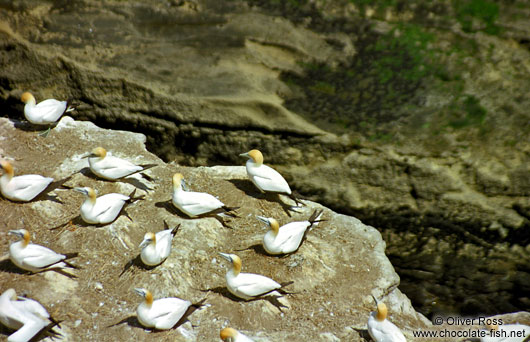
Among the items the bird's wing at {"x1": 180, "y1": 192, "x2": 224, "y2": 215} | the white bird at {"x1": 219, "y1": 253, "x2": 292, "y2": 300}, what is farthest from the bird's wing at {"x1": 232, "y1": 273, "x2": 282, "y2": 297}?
the bird's wing at {"x1": 180, "y1": 192, "x2": 224, "y2": 215}

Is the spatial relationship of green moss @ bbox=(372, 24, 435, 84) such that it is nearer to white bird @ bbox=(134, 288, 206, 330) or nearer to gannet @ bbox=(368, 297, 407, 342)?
gannet @ bbox=(368, 297, 407, 342)

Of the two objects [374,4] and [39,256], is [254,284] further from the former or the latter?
[374,4]

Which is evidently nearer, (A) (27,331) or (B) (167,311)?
(A) (27,331)

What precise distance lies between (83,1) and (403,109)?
6.10 metres

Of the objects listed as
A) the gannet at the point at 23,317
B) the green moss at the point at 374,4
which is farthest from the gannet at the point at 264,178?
the green moss at the point at 374,4

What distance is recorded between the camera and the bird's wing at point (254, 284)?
19.7 feet

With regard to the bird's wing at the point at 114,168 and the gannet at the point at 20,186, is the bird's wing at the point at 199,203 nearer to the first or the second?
the bird's wing at the point at 114,168

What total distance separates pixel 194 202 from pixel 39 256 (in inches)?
73.9

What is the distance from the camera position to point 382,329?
5664 mm

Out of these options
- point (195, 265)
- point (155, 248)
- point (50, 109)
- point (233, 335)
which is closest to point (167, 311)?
point (233, 335)

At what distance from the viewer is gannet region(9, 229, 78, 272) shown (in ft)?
19.7

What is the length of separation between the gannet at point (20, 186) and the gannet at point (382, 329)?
430cm

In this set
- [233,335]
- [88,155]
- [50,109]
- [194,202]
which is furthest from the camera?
[50,109]

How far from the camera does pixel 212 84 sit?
29.6ft
